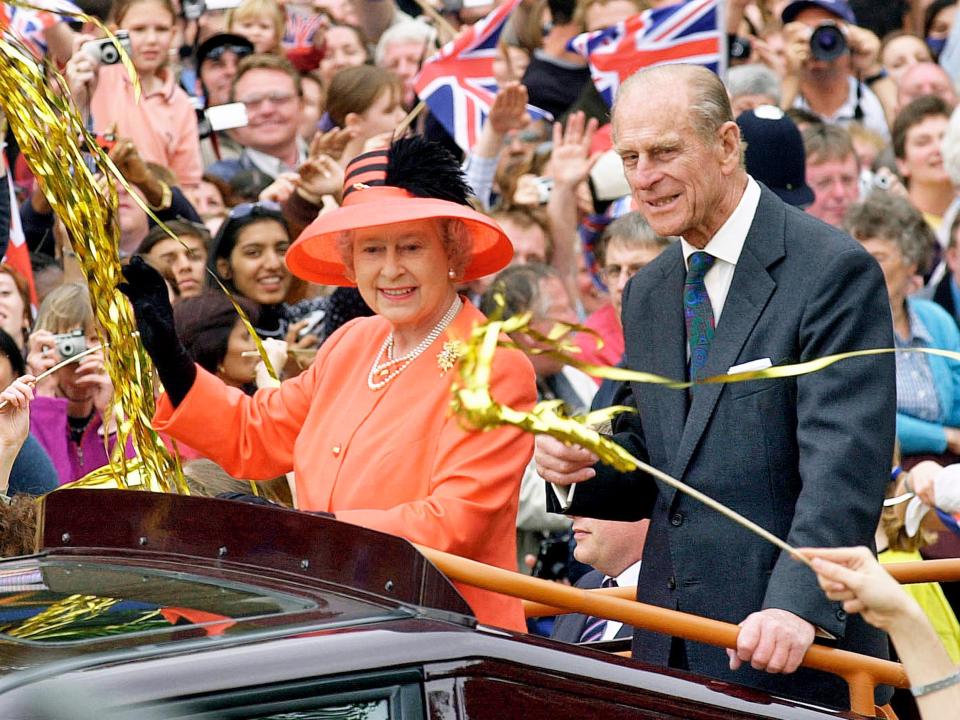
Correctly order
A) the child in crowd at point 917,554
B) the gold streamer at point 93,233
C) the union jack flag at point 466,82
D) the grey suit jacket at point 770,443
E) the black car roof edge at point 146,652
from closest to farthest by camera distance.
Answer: the black car roof edge at point 146,652
the grey suit jacket at point 770,443
the gold streamer at point 93,233
the child in crowd at point 917,554
the union jack flag at point 466,82

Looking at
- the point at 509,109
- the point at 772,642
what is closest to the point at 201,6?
the point at 509,109

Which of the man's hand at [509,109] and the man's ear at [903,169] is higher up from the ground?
the man's hand at [509,109]

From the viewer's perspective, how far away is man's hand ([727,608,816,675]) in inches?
115

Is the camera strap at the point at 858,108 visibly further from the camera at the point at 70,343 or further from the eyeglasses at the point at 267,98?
the camera at the point at 70,343

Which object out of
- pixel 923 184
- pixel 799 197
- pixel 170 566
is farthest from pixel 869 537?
pixel 923 184

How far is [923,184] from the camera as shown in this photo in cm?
917

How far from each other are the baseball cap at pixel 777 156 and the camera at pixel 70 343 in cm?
241

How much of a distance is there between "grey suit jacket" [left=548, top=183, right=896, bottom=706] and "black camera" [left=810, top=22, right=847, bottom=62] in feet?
21.1

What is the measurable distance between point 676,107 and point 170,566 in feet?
4.84

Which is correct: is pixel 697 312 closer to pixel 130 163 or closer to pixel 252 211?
pixel 252 211

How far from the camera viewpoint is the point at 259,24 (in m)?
9.47

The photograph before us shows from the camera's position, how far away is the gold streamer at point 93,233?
381 centimetres

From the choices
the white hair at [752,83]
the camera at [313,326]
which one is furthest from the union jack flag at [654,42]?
the camera at [313,326]

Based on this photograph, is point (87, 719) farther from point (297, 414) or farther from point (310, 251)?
point (310, 251)
